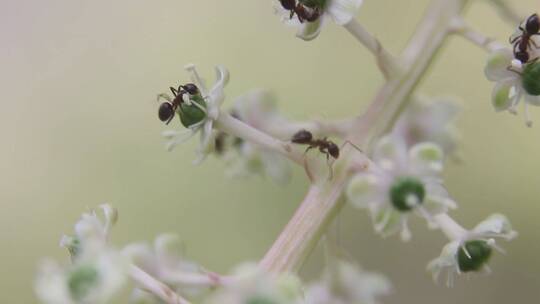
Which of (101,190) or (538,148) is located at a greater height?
(538,148)

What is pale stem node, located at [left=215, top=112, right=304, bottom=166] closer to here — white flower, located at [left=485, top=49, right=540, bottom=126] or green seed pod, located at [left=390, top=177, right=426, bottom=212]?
green seed pod, located at [left=390, top=177, right=426, bottom=212]

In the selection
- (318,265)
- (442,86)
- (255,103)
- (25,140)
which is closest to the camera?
(255,103)

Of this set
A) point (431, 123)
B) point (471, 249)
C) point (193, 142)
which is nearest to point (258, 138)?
point (471, 249)

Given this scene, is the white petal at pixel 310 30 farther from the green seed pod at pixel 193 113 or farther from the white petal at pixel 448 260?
the white petal at pixel 448 260

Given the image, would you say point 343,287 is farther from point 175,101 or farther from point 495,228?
point 175,101

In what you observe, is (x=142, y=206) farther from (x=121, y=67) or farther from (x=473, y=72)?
(x=473, y=72)

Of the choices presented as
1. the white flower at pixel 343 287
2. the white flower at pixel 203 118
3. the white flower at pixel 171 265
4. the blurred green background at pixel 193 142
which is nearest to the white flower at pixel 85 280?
the white flower at pixel 171 265

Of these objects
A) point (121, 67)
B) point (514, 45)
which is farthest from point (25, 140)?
point (514, 45)
